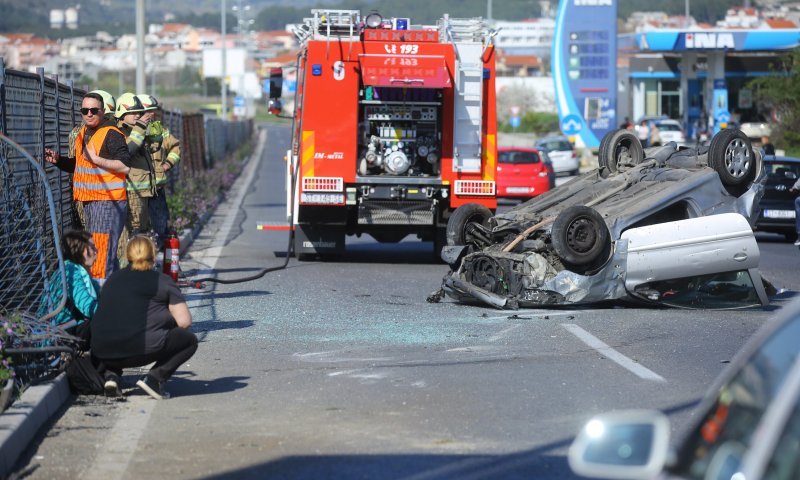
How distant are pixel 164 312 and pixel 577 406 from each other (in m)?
2.65

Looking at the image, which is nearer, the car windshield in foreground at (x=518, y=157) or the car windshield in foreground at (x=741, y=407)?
the car windshield in foreground at (x=741, y=407)

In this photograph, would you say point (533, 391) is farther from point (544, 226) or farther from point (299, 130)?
point (299, 130)

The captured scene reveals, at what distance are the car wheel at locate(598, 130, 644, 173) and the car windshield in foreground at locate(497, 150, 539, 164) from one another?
1730cm

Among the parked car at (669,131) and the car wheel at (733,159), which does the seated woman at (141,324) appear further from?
the parked car at (669,131)

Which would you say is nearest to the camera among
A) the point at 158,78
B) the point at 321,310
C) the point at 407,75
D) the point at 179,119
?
the point at 321,310

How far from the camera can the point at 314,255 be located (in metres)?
18.3

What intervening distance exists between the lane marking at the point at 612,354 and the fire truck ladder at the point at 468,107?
232 inches

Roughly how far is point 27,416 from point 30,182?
4.36 metres

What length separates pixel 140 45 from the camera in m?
23.8

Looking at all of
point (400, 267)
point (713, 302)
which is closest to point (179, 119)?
point (400, 267)

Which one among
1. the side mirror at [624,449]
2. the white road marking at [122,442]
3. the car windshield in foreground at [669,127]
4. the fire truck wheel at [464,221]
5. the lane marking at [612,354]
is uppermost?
the car windshield in foreground at [669,127]

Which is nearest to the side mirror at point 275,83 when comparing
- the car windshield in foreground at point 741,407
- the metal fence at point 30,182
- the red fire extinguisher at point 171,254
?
the metal fence at point 30,182

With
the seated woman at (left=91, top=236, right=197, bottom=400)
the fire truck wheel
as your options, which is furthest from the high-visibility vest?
the fire truck wheel

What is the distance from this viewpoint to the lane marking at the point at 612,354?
29.4 ft
